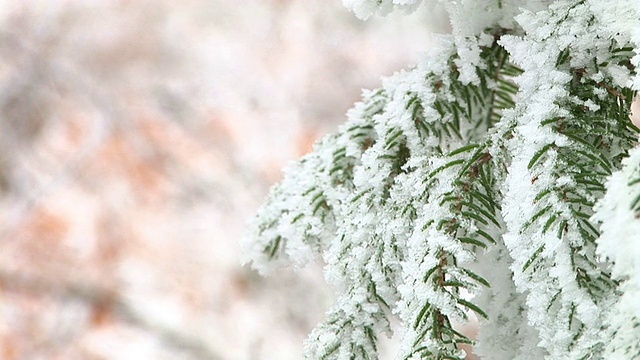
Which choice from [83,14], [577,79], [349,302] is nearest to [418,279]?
[349,302]

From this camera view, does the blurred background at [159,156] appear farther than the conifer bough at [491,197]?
Yes

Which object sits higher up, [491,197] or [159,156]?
[159,156]

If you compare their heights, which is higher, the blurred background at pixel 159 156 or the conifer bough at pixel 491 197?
the blurred background at pixel 159 156

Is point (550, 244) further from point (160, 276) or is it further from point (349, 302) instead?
point (160, 276)

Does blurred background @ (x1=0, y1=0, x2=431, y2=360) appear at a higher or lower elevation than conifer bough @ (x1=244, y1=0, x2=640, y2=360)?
higher

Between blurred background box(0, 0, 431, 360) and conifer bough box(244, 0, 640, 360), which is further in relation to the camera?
blurred background box(0, 0, 431, 360)
